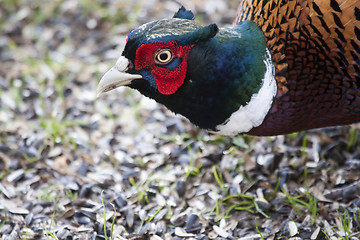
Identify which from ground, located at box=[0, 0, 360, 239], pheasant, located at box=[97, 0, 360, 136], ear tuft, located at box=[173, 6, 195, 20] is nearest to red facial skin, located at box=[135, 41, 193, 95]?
pheasant, located at box=[97, 0, 360, 136]

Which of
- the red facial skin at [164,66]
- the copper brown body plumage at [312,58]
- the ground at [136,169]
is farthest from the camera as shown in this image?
the ground at [136,169]

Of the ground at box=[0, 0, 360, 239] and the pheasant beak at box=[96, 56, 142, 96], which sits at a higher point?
the pheasant beak at box=[96, 56, 142, 96]

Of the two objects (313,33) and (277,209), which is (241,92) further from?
(277,209)

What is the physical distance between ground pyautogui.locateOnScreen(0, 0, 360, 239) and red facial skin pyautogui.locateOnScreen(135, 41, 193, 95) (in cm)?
51

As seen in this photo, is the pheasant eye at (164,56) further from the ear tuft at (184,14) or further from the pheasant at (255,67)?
the ear tuft at (184,14)

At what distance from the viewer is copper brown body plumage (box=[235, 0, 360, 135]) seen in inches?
115

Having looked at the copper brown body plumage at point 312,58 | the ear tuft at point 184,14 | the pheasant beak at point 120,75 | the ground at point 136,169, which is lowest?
the ground at point 136,169

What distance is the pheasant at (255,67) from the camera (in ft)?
9.37

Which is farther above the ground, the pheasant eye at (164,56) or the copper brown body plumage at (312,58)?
the pheasant eye at (164,56)

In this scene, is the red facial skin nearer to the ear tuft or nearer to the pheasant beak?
the pheasant beak

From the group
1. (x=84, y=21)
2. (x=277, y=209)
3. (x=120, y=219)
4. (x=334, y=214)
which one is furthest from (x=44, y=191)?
(x=84, y=21)

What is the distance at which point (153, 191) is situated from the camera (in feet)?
12.4

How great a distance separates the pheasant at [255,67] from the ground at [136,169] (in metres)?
0.48

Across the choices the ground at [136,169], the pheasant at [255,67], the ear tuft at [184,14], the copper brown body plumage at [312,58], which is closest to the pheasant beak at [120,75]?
the pheasant at [255,67]
